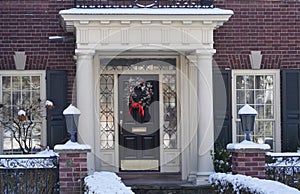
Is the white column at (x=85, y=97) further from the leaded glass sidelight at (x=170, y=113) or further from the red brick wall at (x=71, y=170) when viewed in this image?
the leaded glass sidelight at (x=170, y=113)

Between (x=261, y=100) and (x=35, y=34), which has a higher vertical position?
(x=35, y=34)

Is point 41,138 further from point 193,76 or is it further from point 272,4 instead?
point 272,4

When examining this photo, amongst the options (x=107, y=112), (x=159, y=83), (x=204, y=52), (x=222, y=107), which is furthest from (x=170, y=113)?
(x=204, y=52)

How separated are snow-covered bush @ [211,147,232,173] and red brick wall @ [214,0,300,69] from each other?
7.24ft

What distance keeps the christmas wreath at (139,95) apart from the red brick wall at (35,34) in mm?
1487

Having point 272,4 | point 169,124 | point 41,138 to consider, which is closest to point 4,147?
point 41,138

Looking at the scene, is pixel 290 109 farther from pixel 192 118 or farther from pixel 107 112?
pixel 107 112

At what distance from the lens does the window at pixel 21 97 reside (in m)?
13.6

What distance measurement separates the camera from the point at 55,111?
13.5 meters

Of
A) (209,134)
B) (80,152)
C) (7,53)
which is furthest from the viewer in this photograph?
(7,53)

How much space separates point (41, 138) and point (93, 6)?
3122 mm

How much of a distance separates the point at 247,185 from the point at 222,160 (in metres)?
4.66

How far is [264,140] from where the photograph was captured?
559 inches

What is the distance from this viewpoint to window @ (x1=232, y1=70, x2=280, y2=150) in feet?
45.8
